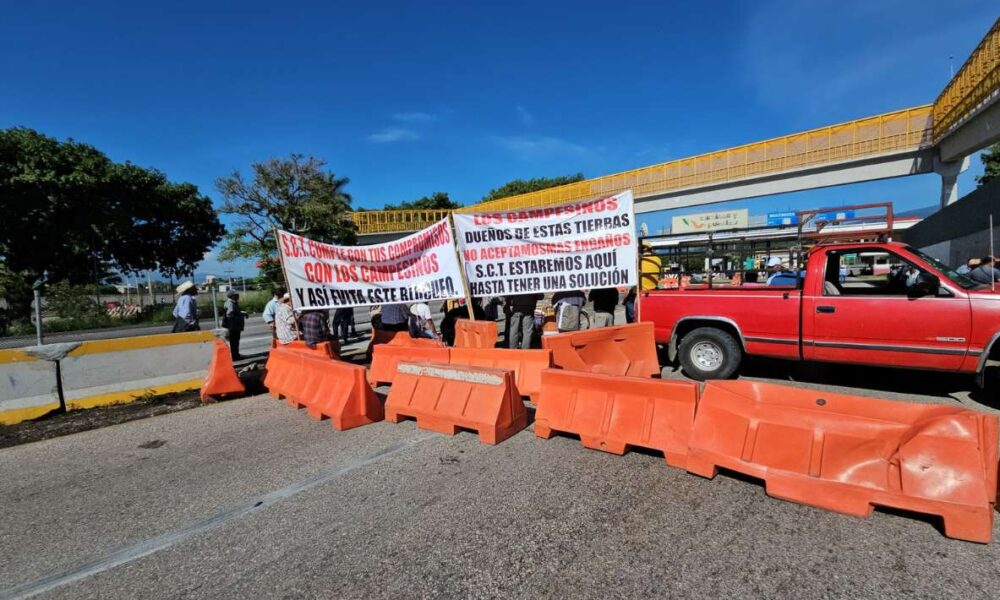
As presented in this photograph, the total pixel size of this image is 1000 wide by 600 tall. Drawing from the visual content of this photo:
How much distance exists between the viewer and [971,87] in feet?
53.0

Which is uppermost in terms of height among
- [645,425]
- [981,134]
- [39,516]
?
[981,134]

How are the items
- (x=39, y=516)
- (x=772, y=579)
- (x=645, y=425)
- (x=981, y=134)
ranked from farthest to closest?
(x=981, y=134)
(x=645, y=425)
(x=39, y=516)
(x=772, y=579)

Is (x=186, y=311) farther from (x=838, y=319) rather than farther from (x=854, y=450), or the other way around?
(x=838, y=319)

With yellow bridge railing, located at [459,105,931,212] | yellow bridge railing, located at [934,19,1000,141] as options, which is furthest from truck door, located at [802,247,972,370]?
yellow bridge railing, located at [459,105,931,212]

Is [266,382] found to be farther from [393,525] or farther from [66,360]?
[393,525]

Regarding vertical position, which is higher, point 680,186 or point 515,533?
point 680,186

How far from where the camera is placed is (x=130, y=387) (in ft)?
22.1

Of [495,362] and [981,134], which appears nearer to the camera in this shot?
[495,362]

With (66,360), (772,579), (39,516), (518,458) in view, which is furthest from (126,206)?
(772,579)

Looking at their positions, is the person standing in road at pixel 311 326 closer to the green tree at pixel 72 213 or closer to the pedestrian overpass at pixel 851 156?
the pedestrian overpass at pixel 851 156

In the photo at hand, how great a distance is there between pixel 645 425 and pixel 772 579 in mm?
1548

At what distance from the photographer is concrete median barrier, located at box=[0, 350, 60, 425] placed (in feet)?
19.1

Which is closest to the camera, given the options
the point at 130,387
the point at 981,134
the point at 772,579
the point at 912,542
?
the point at 772,579

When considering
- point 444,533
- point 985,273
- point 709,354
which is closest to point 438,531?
point 444,533
